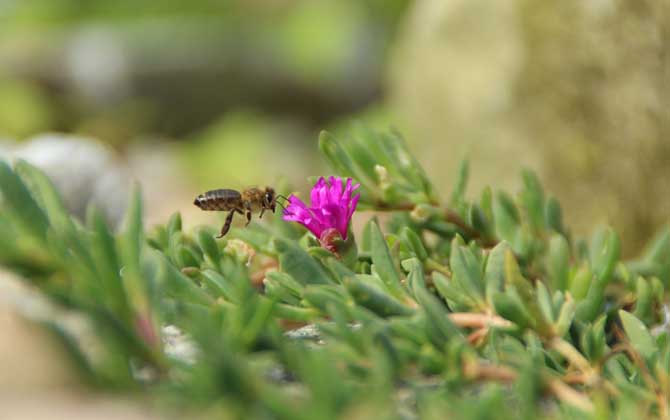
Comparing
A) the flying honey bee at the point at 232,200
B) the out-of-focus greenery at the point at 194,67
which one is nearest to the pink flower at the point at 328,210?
the flying honey bee at the point at 232,200

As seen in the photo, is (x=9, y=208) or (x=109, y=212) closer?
(x=9, y=208)

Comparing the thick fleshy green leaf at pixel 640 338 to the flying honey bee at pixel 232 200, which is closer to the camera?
the thick fleshy green leaf at pixel 640 338

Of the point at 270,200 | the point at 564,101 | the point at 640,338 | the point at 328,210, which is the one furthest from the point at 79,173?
the point at 640,338

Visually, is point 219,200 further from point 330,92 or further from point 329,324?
point 330,92

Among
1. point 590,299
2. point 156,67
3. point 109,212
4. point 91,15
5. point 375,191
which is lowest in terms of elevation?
point 590,299

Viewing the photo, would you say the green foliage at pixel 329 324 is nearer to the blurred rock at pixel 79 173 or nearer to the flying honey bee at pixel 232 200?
the flying honey bee at pixel 232 200

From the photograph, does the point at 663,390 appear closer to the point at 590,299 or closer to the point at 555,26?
the point at 590,299

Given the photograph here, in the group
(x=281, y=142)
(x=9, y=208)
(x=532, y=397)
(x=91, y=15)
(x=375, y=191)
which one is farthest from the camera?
(x=91, y=15)

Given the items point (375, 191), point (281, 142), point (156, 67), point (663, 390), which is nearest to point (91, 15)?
point (156, 67)
